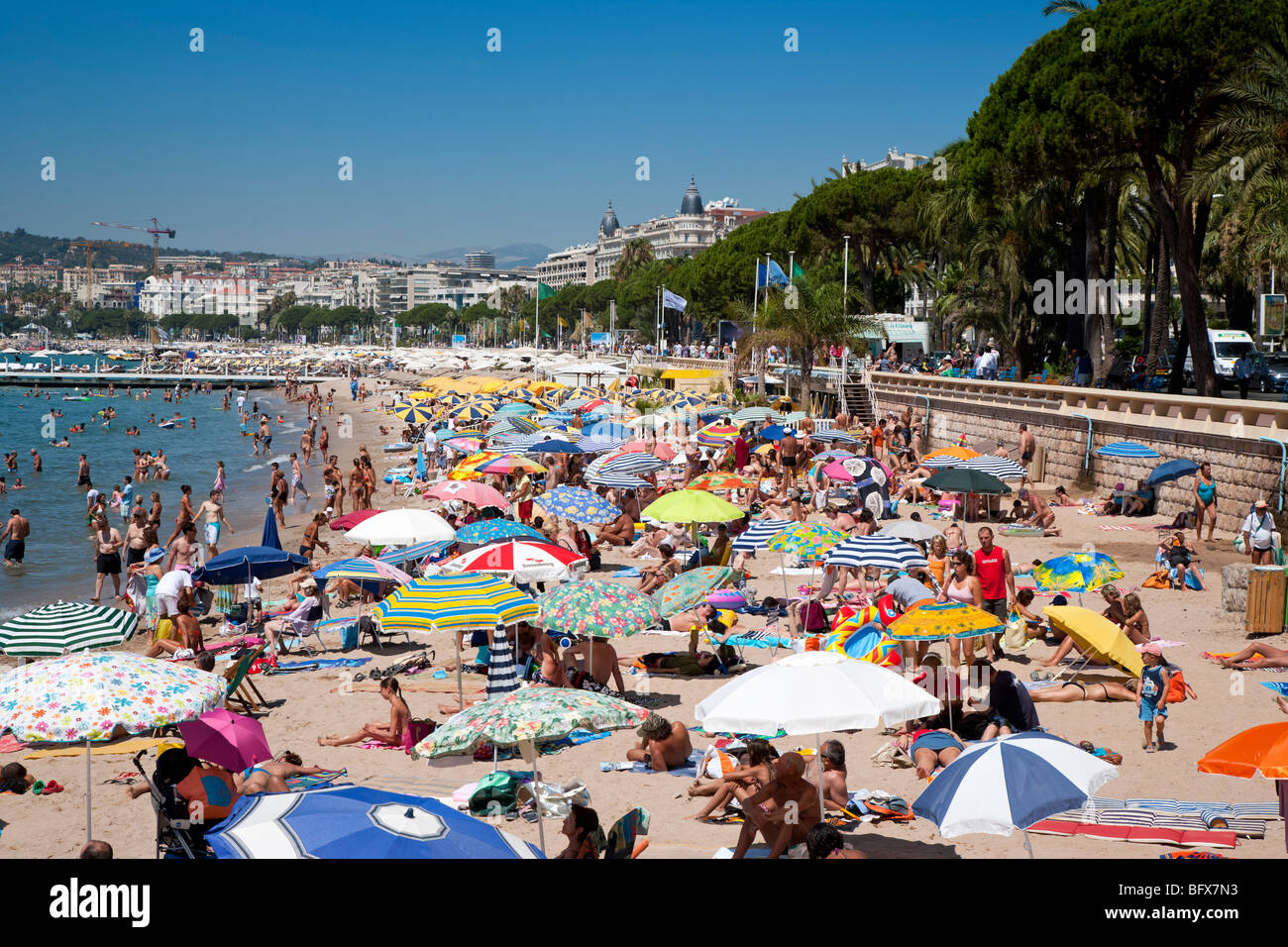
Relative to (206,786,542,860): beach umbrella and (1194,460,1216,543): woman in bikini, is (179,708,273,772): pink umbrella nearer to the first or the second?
(206,786,542,860): beach umbrella

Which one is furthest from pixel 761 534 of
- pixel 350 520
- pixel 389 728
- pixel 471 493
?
pixel 350 520

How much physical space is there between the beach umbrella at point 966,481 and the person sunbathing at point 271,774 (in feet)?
30.4

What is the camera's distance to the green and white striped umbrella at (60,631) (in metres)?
9.21

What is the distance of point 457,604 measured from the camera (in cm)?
898

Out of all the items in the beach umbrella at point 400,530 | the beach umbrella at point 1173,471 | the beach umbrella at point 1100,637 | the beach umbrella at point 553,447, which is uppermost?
the beach umbrella at point 553,447

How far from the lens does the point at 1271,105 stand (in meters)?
19.7

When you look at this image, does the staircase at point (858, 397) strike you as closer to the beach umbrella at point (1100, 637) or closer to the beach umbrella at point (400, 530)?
the beach umbrella at point (400, 530)

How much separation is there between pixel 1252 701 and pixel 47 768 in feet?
32.5

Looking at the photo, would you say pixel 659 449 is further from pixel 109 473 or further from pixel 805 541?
pixel 109 473

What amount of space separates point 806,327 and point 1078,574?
2347cm

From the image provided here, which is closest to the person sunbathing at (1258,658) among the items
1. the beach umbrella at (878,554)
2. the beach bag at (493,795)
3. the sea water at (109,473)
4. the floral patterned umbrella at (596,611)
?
Result: the beach umbrella at (878,554)
